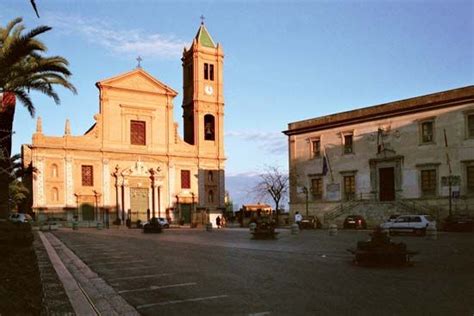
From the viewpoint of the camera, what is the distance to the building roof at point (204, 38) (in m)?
63.0

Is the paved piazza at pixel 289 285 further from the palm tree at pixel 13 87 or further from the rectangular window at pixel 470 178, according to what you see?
the rectangular window at pixel 470 178

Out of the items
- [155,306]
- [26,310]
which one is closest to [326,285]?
[155,306]

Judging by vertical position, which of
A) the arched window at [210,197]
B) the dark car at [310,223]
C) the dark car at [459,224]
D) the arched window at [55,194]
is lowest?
the dark car at [310,223]

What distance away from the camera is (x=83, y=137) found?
55.0 meters

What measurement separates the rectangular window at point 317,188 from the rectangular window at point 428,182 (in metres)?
9.23

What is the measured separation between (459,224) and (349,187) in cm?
1173

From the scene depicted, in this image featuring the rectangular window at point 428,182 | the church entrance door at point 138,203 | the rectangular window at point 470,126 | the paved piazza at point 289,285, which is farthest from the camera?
the church entrance door at point 138,203

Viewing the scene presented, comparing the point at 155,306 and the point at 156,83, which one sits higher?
the point at 156,83

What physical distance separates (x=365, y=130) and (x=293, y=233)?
14.0 metres

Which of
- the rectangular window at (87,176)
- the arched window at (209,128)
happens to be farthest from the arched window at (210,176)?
the rectangular window at (87,176)

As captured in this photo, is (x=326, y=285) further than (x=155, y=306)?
Yes

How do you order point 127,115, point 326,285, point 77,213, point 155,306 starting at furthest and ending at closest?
point 127,115 → point 77,213 → point 326,285 → point 155,306

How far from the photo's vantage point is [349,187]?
138 feet

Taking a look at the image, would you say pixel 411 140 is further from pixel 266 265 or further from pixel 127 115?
pixel 127 115
